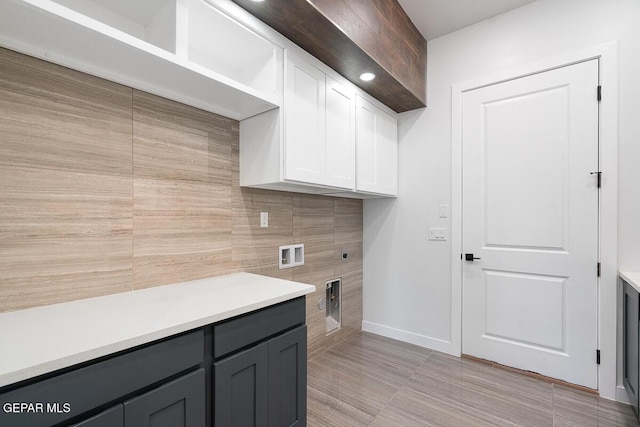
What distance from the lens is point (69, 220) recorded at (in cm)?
125

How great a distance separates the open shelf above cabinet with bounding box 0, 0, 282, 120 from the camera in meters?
1.00

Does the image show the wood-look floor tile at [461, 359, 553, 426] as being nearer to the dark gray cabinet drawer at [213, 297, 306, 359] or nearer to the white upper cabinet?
the dark gray cabinet drawer at [213, 297, 306, 359]

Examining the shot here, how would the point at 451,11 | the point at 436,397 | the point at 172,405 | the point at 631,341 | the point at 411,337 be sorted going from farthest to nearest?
the point at 411,337, the point at 451,11, the point at 436,397, the point at 631,341, the point at 172,405

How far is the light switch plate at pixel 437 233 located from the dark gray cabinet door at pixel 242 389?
194 centimetres

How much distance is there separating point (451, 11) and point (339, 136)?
1.42m

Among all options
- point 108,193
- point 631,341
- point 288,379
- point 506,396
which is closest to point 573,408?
point 506,396

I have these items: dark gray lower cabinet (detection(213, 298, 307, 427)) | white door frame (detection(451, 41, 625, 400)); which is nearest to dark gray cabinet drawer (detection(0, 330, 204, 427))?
dark gray lower cabinet (detection(213, 298, 307, 427))

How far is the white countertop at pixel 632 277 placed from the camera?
1.61m

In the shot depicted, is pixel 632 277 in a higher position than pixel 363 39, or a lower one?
lower

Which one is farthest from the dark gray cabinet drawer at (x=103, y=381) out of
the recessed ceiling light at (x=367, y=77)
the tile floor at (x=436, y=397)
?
the recessed ceiling light at (x=367, y=77)

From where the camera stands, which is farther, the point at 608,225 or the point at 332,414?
the point at 608,225

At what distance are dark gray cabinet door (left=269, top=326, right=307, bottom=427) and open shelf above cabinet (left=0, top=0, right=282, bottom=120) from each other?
1.26 meters

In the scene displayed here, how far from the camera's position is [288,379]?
142cm

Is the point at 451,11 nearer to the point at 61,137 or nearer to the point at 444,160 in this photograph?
the point at 444,160
